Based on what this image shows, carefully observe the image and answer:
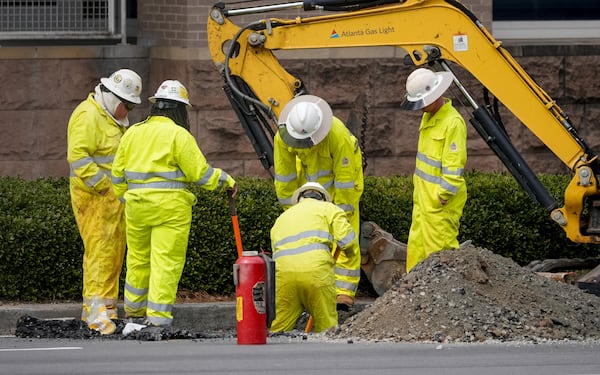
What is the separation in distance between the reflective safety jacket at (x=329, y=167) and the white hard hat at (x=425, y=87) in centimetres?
58

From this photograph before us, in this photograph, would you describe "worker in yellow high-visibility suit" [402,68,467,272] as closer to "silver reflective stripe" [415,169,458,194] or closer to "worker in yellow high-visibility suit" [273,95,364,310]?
"silver reflective stripe" [415,169,458,194]

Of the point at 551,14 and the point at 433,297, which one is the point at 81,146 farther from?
the point at 551,14

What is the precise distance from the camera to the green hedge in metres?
13.0

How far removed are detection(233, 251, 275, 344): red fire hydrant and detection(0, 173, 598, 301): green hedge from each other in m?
2.21

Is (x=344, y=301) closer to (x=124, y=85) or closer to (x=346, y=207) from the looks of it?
(x=346, y=207)

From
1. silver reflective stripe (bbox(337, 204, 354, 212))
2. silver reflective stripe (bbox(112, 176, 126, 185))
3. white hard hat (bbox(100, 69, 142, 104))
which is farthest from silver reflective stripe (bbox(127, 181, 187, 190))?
silver reflective stripe (bbox(337, 204, 354, 212))

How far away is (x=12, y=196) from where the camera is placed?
1345 centimetres

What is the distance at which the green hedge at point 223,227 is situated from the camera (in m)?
13.0

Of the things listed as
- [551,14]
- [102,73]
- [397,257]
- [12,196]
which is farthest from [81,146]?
[551,14]

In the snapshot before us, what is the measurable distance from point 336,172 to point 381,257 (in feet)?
3.32

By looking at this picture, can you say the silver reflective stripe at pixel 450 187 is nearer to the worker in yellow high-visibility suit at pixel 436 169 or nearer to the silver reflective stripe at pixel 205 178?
the worker in yellow high-visibility suit at pixel 436 169

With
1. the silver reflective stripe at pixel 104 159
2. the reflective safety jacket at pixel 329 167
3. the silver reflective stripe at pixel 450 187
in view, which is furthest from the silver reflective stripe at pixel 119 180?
the silver reflective stripe at pixel 450 187

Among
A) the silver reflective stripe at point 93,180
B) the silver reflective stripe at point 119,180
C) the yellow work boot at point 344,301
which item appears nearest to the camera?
the silver reflective stripe at point 119,180

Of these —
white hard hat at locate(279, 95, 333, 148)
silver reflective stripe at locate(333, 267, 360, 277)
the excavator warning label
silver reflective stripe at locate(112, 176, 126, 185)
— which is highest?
the excavator warning label
